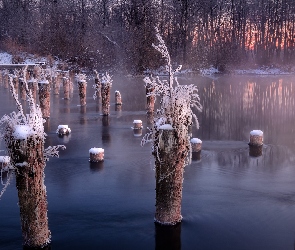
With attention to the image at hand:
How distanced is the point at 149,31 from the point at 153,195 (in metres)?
61.9

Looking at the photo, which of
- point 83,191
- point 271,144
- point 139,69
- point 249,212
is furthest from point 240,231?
point 139,69

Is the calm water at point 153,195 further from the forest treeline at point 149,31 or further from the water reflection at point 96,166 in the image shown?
the forest treeline at point 149,31

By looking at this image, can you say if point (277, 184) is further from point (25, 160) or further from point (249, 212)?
point (25, 160)

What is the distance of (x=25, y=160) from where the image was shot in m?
9.12

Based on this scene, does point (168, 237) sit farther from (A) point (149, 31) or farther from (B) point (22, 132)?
(A) point (149, 31)

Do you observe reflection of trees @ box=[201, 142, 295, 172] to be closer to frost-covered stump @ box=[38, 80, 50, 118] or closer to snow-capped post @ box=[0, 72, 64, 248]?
snow-capped post @ box=[0, 72, 64, 248]

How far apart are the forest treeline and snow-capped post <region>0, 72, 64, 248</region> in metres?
62.4

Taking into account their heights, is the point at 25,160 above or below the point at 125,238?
above

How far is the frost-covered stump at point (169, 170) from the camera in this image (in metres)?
10.1

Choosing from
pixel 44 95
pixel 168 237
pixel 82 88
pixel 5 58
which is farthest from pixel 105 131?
pixel 5 58

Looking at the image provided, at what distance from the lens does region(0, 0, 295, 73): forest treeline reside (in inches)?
2913

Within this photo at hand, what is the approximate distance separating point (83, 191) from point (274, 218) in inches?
249

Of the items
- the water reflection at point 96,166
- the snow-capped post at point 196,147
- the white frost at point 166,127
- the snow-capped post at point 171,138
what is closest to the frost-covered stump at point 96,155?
the water reflection at point 96,166

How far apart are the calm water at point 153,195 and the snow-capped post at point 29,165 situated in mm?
1157
